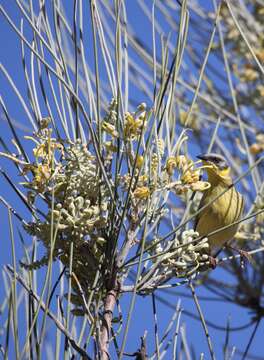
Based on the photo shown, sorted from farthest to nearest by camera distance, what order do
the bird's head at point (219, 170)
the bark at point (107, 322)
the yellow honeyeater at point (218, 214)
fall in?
1. the bird's head at point (219, 170)
2. the yellow honeyeater at point (218, 214)
3. the bark at point (107, 322)

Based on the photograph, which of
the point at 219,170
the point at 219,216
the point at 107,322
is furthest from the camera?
the point at 219,170

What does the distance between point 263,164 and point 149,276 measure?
A: 2.67 meters

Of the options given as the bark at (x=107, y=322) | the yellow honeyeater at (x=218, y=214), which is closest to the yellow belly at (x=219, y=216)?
the yellow honeyeater at (x=218, y=214)

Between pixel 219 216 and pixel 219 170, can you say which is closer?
pixel 219 216

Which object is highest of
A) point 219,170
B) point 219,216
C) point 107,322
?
point 219,170

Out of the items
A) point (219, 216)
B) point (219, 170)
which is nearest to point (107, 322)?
point (219, 216)

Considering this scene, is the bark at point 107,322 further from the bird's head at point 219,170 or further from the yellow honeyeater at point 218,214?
the bird's head at point 219,170

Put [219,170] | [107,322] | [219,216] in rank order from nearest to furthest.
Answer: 1. [107,322]
2. [219,216]
3. [219,170]

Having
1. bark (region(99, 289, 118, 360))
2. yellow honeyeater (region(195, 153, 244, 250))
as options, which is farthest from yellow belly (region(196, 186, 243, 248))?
bark (region(99, 289, 118, 360))

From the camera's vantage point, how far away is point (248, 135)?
4410 mm

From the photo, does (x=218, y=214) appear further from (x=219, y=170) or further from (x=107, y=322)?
(x=107, y=322)

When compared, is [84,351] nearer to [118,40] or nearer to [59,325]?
[59,325]

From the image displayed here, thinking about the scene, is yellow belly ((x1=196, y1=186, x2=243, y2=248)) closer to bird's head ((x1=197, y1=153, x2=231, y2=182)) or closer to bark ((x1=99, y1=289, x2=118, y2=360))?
bird's head ((x1=197, y1=153, x2=231, y2=182))

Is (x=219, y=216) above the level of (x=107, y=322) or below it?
above
